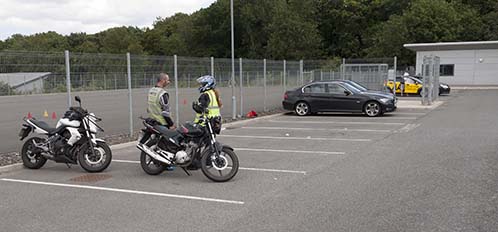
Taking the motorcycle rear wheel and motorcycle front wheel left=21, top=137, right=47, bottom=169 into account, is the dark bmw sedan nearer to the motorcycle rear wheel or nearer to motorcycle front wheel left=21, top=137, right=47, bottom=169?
the motorcycle rear wheel

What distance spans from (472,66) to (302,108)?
30537 mm

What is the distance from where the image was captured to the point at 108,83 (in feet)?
40.4

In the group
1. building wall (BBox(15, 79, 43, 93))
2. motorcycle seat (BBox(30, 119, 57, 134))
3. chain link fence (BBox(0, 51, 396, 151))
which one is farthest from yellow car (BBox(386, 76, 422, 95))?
motorcycle seat (BBox(30, 119, 57, 134))

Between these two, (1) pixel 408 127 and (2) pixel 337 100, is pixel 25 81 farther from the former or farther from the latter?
(2) pixel 337 100

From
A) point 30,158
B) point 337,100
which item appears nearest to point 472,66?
point 337,100

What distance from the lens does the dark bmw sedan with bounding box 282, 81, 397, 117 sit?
18266mm

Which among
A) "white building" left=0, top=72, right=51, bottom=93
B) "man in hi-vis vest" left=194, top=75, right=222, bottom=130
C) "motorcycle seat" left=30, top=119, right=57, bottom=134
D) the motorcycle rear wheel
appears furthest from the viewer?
"white building" left=0, top=72, right=51, bottom=93

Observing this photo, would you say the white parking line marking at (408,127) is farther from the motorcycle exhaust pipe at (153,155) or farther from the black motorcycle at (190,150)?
the motorcycle exhaust pipe at (153,155)

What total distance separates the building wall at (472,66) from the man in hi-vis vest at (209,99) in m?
39.3

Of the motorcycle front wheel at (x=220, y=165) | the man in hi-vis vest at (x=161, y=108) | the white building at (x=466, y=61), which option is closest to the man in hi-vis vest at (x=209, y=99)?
the man in hi-vis vest at (x=161, y=108)

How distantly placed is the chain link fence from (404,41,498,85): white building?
29370 millimetres

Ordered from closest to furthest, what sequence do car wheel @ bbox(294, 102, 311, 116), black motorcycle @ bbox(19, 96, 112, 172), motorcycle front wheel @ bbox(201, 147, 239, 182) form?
1. motorcycle front wheel @ bbox(201, 147, 239, 182)
2. black motorcycle @ bbox(19, 96, 112, 172)
3. car wheel @ bbox(294, 102, 311, 116)

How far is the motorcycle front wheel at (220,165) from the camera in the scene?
741 cm

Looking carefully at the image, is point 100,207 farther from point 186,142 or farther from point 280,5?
point 280,5
